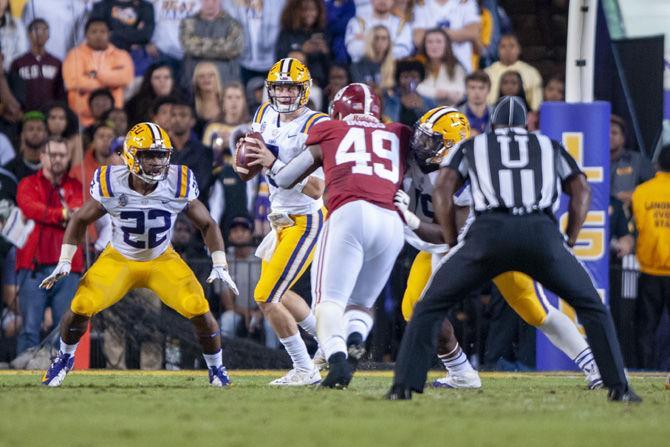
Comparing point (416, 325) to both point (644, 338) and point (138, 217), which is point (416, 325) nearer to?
point (138, 217)

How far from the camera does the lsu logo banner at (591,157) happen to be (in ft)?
36.2

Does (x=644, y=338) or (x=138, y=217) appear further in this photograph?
(x=644, y=338)

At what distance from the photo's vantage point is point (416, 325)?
680 centimetres

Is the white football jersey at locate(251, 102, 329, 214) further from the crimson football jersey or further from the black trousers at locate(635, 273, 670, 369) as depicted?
the black trousers at locate(635, 273, 670, 369)

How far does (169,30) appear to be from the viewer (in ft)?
41.4

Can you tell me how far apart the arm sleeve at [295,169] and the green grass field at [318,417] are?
119 centimetres

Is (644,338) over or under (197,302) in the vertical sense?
under

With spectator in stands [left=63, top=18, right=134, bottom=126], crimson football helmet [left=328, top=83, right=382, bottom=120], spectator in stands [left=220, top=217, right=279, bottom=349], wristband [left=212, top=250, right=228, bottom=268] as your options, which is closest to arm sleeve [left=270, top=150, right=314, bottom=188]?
crimson football helmet [left=328, top=83, right=382, bottom=120]

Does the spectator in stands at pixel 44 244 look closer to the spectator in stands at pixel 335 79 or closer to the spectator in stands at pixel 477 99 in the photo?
the spectator in stands at pixel 335 79

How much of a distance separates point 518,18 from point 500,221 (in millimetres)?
7854

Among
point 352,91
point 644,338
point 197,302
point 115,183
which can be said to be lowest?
point 644,338

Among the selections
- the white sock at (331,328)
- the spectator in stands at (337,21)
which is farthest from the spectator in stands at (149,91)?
the white sock at (331,328)

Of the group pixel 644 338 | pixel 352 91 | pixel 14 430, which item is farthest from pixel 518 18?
pixel 14 430

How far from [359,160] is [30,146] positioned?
203 inches
